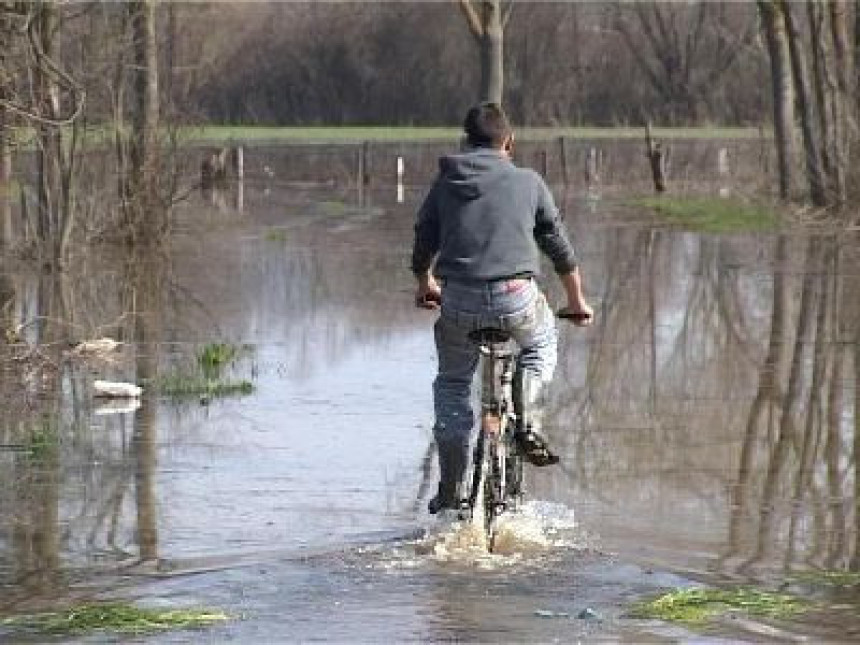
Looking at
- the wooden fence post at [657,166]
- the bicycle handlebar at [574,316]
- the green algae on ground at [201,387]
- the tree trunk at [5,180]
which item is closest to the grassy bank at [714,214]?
the wooden fence post at [657,166]

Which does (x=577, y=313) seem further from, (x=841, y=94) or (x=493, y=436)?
(x=841, y=94)

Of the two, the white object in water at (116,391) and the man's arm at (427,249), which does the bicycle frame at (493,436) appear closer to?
the man's arm at (427,249)

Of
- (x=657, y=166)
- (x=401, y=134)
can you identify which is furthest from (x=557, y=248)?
(x=401, y=134)

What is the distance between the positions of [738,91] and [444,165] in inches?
2638

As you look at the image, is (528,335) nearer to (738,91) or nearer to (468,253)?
(468,253)

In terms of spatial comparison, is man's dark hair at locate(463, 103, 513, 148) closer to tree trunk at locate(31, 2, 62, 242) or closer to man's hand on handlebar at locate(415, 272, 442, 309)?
man's hand on handlebar at locate(415, 272, 442, 309)

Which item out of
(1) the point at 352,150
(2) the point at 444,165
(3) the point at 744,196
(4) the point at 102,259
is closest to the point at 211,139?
(1) the point at 352,150

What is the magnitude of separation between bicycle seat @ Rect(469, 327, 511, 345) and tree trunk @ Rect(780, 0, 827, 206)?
2361 centimetres

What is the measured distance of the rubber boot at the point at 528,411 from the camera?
30.8 feet

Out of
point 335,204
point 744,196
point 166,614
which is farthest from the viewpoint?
point 335,204

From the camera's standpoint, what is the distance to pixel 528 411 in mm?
9430

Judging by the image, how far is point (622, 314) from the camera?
19453mm

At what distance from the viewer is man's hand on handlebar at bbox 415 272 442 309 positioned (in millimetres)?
9594

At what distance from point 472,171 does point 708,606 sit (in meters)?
2.32
